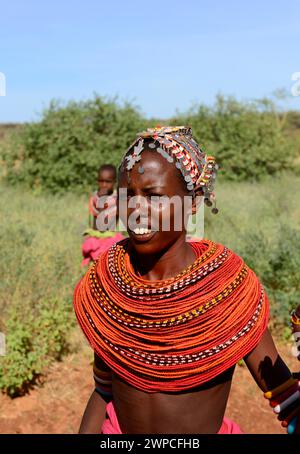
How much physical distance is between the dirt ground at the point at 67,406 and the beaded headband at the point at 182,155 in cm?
292

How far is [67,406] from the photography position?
4391mm

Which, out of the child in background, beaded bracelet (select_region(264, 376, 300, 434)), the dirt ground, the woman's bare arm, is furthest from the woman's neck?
the child in background

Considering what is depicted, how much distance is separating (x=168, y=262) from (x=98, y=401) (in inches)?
23.2

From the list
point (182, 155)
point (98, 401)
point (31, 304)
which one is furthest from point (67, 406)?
point (182, 155)

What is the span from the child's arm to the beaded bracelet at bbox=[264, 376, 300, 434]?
0.57 m

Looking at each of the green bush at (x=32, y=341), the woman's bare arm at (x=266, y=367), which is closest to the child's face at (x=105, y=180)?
the green bush at (x=32, y=341)

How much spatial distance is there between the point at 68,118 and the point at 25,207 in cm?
406

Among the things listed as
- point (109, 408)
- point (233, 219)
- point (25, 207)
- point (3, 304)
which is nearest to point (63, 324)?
point (3, 304)

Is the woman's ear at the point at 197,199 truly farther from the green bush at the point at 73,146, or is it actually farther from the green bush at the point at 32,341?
the green bush at the point at 73,146

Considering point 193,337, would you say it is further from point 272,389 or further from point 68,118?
point 68,118

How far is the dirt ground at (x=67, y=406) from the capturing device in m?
4.09

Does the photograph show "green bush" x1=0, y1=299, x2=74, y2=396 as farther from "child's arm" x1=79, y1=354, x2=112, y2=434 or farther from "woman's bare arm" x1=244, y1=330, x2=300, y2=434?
"woman's bare arm" x1=244, y1=330, x2=300, y2=434
